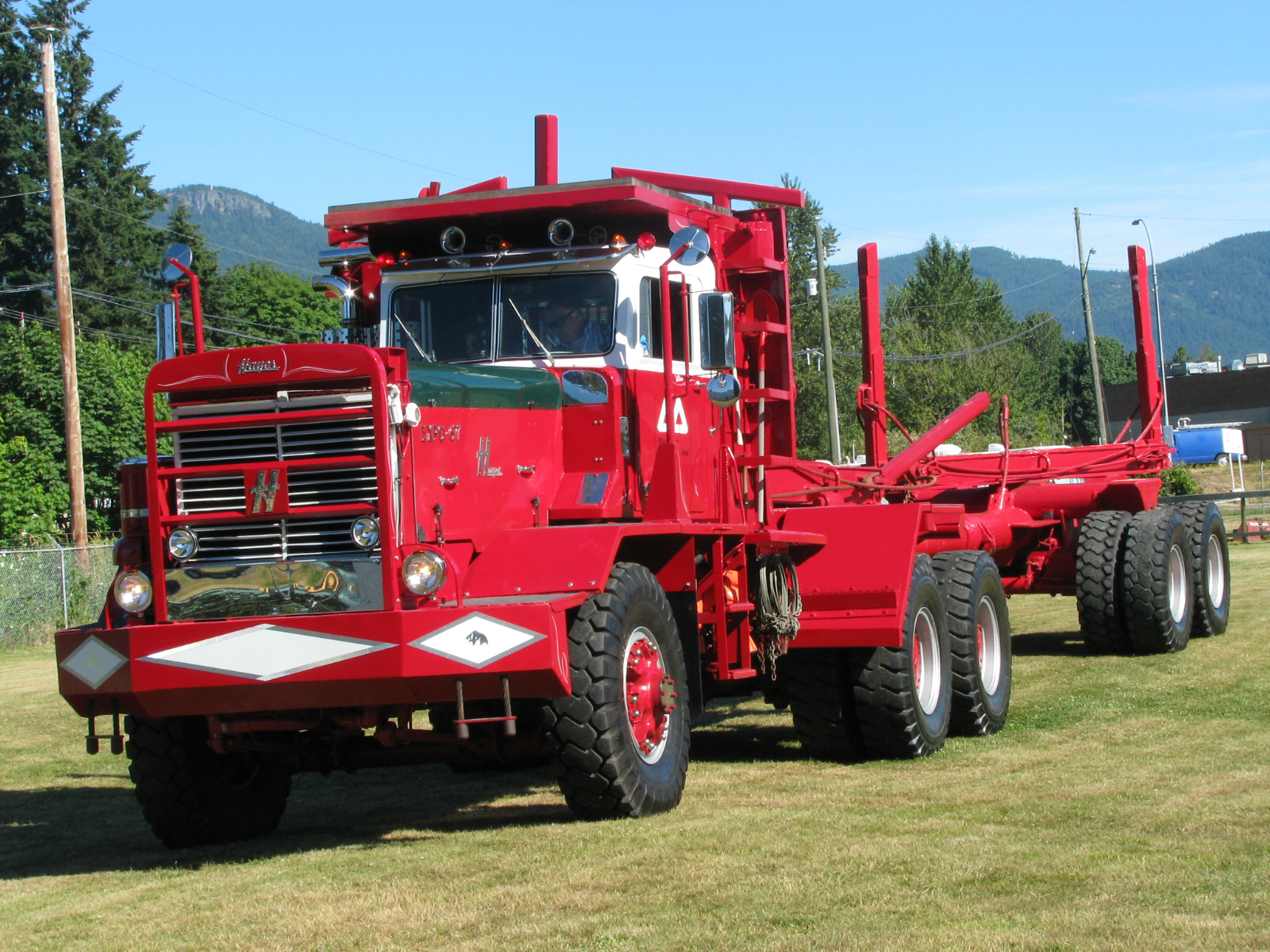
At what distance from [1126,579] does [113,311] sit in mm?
45781

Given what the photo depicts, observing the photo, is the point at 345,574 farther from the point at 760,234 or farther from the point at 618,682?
the point at 760,234

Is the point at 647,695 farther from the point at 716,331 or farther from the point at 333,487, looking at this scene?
the point at 716,331

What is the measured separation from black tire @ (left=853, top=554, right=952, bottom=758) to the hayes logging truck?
2 centimetres

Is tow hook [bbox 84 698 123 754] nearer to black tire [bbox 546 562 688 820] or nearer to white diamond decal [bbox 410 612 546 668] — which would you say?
white diamond decal [bbox 410 612 546 668]

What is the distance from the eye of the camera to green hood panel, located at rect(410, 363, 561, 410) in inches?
297

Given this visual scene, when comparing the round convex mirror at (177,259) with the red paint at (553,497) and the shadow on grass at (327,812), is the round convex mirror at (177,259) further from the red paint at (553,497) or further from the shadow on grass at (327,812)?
the shadow on grass at (327,812)

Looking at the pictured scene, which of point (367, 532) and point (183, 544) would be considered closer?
point (367, 532)

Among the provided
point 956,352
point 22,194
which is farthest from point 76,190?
point 956,352

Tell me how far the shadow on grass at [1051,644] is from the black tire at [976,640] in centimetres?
391

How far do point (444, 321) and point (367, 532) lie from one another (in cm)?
210

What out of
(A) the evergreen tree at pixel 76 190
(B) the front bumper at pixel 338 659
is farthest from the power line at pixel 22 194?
(B) the front bumper at pixel 338 659

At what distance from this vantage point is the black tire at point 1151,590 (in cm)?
1450

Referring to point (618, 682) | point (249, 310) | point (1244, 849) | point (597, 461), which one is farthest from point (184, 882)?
point (249, 310)

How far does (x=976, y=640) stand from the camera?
10758mm
